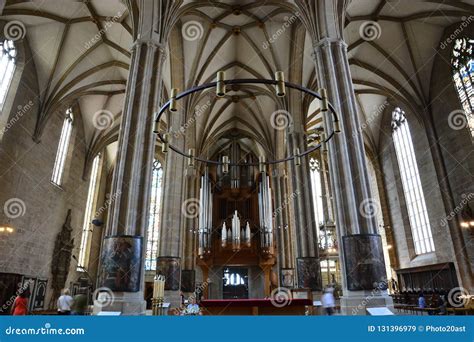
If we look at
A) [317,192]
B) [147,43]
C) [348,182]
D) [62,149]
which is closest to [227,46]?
[147,43]

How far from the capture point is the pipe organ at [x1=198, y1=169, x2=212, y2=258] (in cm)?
2136

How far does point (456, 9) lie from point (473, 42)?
6.09ft

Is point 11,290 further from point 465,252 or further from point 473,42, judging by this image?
point 473,42

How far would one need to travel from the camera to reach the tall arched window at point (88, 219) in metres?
21.0

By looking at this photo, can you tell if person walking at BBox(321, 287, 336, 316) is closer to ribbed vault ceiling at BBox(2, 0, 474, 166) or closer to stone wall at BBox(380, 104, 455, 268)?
stone wall at BBox(380, 104, 455, 268)

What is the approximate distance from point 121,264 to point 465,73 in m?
16.3

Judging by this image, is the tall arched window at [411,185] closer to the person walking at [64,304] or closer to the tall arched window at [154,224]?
the tall arched window at [154,224]

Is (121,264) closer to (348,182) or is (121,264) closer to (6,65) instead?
(348,182)

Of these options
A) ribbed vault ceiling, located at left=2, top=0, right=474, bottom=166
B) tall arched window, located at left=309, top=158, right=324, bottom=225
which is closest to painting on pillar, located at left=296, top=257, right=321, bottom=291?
ribbed vault ceiling, located at left=2, top=0, right=474, bottom=166

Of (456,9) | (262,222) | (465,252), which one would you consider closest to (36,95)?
(262,222)

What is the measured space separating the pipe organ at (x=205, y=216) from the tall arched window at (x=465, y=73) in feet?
51.3

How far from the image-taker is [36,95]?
1528cm

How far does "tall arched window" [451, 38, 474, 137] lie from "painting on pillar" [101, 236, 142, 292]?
48.8 feet

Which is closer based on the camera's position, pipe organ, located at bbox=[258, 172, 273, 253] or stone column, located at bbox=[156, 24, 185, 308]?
stone column, located at bbox=[156, 24, 185, 308]
